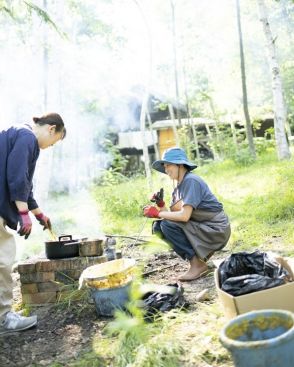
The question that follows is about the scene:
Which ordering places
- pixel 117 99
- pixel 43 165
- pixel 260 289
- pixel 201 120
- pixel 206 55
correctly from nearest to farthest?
pixel 260 289
pixel 43 165
pixel 117 99
pixel 201 120
pixel 206 55

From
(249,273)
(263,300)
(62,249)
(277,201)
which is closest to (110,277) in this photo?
(62,249)

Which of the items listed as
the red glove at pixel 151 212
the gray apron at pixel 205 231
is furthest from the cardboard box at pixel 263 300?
the red glove at pixel 151 212

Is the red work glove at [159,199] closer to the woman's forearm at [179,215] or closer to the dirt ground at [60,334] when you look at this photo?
the woman's forearm at [179,215]

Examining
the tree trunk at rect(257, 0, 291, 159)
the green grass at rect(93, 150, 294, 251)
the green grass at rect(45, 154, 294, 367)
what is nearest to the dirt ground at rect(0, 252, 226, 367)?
the green grass at rect(45, 154, 294, 367)

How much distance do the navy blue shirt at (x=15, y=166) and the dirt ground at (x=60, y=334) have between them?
971 millimetres

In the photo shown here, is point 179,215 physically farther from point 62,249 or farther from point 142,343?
point 142,343

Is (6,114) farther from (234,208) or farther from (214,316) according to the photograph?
(214,316)

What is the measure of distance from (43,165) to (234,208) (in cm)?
459

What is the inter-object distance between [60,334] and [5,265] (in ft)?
2.50

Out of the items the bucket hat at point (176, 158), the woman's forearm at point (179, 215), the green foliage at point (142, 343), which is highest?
the bucket hat at point (176, 158)

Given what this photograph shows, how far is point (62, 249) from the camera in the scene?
4234mm

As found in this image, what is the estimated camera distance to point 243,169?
11.7 metres

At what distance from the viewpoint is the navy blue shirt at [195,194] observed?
424 cm

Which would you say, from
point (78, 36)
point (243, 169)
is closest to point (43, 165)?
point (243, 169)
